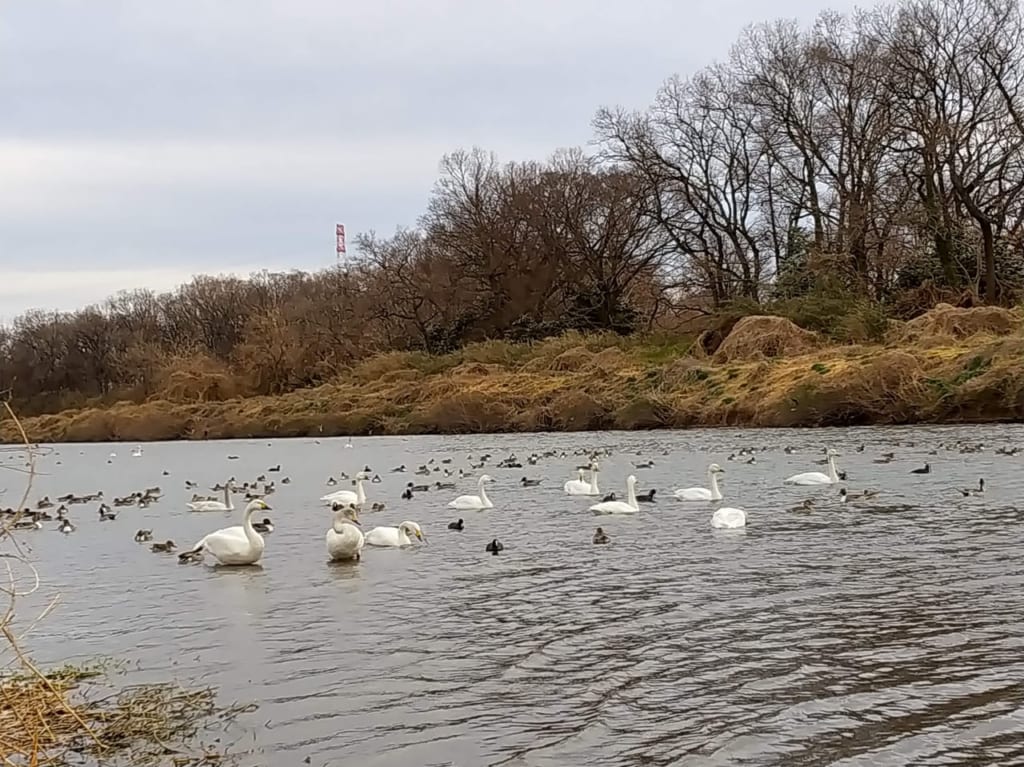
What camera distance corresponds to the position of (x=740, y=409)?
38.3m

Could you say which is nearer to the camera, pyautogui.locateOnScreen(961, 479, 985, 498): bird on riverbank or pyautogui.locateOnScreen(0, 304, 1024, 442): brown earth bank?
pyautogui.locateOnScreen(961, 479, 985, 498): bird on riverbank

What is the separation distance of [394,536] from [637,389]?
28619 mm

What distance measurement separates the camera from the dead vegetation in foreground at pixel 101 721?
248 inches

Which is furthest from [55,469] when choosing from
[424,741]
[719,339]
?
[424,741]

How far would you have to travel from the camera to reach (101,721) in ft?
23.4

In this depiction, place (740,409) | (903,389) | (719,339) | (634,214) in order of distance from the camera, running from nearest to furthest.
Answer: (903,389) → (740,409) → (719,339) → (634,214)

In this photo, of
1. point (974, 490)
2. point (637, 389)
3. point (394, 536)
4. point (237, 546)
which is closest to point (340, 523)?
point (237, 546)

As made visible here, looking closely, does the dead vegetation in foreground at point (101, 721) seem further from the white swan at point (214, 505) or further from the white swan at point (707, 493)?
the white swan at point (214, 505)

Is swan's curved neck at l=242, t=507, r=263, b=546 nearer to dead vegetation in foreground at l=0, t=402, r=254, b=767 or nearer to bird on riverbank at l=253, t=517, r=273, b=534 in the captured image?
bird on riverbank at l=253, t=517, r=273, b=534

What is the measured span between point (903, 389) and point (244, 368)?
1643 inches

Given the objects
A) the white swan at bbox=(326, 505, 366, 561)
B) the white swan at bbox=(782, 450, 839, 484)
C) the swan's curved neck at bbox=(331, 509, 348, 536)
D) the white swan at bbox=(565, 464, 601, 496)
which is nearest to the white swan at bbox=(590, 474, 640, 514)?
the white swan at bbox=(565, 464, 601, 496)

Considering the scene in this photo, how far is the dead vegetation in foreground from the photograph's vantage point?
20.6 feet

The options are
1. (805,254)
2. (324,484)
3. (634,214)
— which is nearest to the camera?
(324,484)

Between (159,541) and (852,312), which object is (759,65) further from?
(159,541)
